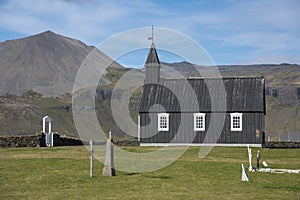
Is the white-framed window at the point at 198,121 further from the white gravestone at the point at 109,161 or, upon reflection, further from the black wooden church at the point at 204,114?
the white gravestone at the point at 109,161

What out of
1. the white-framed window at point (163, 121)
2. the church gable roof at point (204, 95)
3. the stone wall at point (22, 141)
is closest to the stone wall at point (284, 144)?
the church gable roof at point (204, 95)

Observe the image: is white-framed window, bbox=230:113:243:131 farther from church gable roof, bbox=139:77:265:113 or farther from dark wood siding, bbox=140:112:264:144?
church gable roof, bbox=139:77:265:113

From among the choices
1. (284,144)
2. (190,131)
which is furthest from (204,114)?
(284,144)

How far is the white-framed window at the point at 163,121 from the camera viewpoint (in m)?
51.5

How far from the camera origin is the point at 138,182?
2161cm

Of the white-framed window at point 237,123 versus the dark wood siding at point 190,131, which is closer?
the dark wood siding at point 190,131

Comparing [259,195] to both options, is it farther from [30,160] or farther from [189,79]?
[189,79]

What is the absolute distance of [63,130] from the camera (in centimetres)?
17275

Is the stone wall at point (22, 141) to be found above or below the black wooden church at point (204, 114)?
below

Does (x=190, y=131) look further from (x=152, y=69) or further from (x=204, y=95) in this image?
(x=152, y=69)

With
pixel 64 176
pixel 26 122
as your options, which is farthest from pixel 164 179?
pixel 26 122

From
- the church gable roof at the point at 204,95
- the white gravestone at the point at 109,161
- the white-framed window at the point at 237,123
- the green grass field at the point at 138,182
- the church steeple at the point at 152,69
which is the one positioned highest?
the church steeple at the point at 152,69

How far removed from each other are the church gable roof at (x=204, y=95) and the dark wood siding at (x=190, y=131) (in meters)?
0.68

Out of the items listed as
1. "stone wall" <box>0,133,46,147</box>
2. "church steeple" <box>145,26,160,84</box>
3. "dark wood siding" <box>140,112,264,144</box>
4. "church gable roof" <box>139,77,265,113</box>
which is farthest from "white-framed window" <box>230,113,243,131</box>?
"stone wall" <box>0,133,46,147</box>
